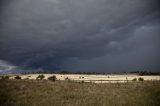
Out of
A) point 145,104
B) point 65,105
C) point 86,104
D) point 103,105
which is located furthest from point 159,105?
point 65,105

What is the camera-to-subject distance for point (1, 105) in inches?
691

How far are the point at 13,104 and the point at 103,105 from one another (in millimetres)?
9329

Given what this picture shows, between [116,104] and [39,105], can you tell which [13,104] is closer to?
[39,105]

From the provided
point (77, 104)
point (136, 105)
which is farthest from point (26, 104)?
point (136, 105)

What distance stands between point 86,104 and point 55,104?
3293 millimetres

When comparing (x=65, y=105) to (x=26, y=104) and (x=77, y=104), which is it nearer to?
(x=77, y=104)

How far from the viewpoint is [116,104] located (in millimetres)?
18531

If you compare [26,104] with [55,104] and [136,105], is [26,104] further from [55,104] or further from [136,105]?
[136,105]

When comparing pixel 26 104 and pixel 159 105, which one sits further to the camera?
pixel 26 104

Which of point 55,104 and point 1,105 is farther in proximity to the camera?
point 55,104

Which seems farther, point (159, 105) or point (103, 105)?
point (103, 105)

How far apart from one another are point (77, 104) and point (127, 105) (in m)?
5.08

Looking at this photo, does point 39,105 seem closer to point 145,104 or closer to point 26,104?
point 26,104

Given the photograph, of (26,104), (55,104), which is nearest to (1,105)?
(26,104)
